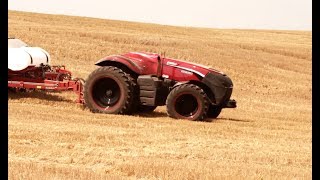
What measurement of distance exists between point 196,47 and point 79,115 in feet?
67.9

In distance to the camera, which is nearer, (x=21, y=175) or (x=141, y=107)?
(x=21, y=175)

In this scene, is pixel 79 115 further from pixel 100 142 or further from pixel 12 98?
pixel 100 142

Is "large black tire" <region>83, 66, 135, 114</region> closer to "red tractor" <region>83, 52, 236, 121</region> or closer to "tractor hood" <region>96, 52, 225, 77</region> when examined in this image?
"red tractor" <region>83, 52, 236, 121</region>

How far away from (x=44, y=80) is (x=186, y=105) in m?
3.80

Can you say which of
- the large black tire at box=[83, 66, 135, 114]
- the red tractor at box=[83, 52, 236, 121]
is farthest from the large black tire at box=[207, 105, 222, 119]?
the large black tire at box=[83, 66, 135, 114]

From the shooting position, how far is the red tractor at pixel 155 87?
40.4 ft

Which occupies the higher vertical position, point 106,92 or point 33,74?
point 33,74

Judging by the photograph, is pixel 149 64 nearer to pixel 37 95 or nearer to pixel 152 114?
pixel 152 114

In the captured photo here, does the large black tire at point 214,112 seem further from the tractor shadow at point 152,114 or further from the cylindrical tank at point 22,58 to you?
the cylindrical tank at point 22,58

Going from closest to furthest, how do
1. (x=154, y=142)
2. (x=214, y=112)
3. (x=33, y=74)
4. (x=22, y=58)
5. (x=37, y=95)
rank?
(x=154, y=142) < (x=214, y=112) < (x=22, y=58) < (x=33, y=74) < (x=37, y=95)

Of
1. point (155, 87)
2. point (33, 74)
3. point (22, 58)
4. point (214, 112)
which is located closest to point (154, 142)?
point (155, 87)

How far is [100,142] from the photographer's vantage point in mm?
8531

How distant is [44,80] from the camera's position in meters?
13.8
